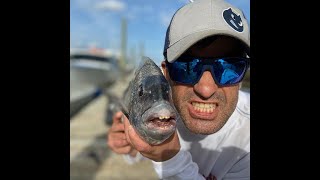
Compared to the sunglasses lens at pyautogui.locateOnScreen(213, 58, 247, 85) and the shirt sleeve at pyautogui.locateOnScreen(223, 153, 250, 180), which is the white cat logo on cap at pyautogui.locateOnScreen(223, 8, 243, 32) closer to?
the sunglasses lens at pyautogui.locateOnScreen(213, 58, 247, 85)

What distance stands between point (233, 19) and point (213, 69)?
1.01 feet

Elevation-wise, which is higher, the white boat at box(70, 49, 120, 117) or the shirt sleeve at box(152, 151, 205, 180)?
the white boat at box(70, 49, 120, 117)

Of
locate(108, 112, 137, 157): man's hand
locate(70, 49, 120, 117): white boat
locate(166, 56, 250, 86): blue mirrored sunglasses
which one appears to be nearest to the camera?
locate(166, 56, 250, 86): blue mirrored sunglasses

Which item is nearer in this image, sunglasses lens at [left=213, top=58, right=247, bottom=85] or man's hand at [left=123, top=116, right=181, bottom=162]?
man's hand at [left=123, top=116, right=181, bottom=162]

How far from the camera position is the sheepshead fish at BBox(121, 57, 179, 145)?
1204mm

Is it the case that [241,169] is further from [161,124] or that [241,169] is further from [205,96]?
[161,124]

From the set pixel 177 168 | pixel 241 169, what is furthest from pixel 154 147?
pixel 241 169

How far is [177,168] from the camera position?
1.67 m

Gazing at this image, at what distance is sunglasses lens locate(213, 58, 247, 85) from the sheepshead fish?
364 mm

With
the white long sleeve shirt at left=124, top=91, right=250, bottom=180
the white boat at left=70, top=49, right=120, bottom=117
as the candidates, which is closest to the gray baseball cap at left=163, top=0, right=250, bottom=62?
the white long sleeve shirt at left=124, top=91, right=250, bottom=180
